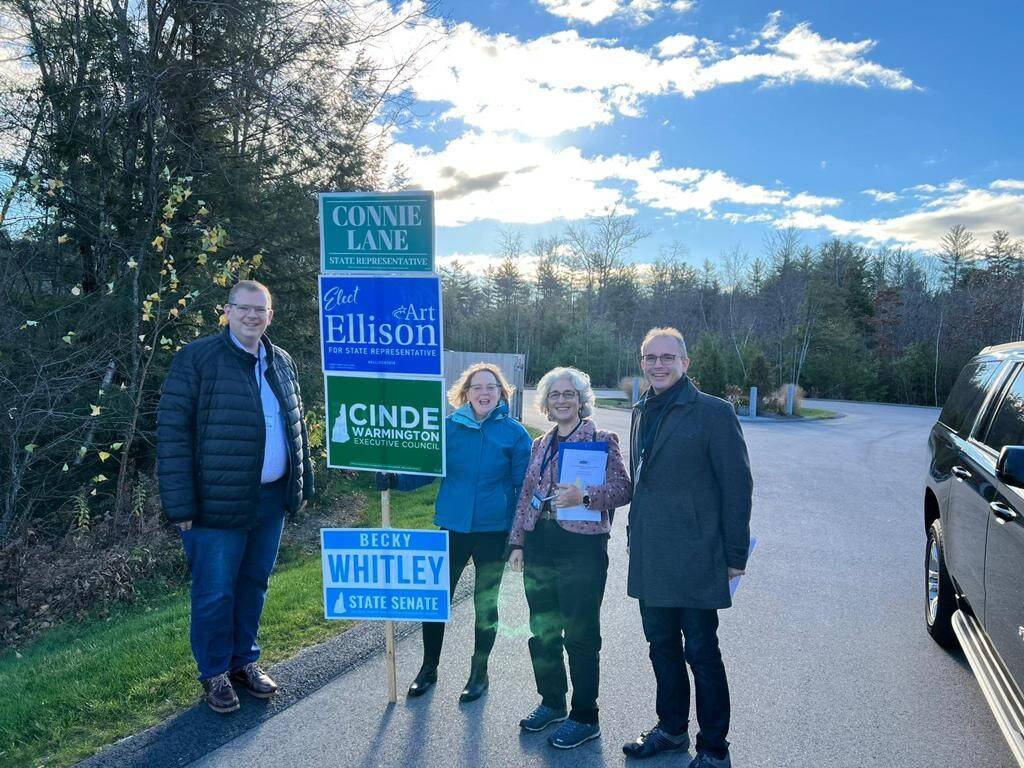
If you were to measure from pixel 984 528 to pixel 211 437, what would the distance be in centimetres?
404

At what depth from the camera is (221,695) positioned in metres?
3.61

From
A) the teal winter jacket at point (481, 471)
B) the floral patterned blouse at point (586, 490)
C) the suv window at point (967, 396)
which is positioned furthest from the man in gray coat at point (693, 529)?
the suv window at point (967, 396)

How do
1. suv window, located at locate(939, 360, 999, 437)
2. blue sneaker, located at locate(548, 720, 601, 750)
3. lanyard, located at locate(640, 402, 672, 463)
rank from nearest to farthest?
1. lanyard, located at locate(640, 402, 672, 463)
2. blue sneaker, located at locate(548, 720, 601, 750)
3. suv window, located at locate(939, 360, 999, 437)

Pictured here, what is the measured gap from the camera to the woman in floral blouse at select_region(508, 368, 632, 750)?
11.1ft

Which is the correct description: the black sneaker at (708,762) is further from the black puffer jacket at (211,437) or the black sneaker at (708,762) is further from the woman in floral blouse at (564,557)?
the black puffer jacket at (211,437)

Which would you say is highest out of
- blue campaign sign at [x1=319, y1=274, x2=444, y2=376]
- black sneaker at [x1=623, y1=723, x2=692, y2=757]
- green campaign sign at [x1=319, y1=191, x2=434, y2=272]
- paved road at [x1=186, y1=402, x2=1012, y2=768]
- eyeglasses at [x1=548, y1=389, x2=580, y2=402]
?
green campaign sign at [x1=319, y1=191, x2=434, y2=272]

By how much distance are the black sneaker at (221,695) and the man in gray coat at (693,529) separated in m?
2.07

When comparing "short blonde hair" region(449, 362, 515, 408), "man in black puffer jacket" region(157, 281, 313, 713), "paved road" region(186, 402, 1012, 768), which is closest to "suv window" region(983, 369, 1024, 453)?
"paved road" region(186, 402, 1012, 768)

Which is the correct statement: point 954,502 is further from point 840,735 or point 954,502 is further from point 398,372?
point 398,372

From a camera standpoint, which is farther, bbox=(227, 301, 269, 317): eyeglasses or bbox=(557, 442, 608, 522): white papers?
bbox=(227, 301, 269, 317): eyeglasses

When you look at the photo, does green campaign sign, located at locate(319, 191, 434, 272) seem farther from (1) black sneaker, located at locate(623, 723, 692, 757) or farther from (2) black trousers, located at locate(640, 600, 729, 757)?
(1) black sneaker, located at locate(623, 723, 692, 757)

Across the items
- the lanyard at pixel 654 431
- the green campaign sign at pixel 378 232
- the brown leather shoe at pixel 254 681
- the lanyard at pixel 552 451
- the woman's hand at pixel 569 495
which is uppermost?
the green campaign sign at pixel 378 232

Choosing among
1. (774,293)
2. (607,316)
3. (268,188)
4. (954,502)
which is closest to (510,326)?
(607,316)

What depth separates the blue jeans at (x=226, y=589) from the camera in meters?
3.66
